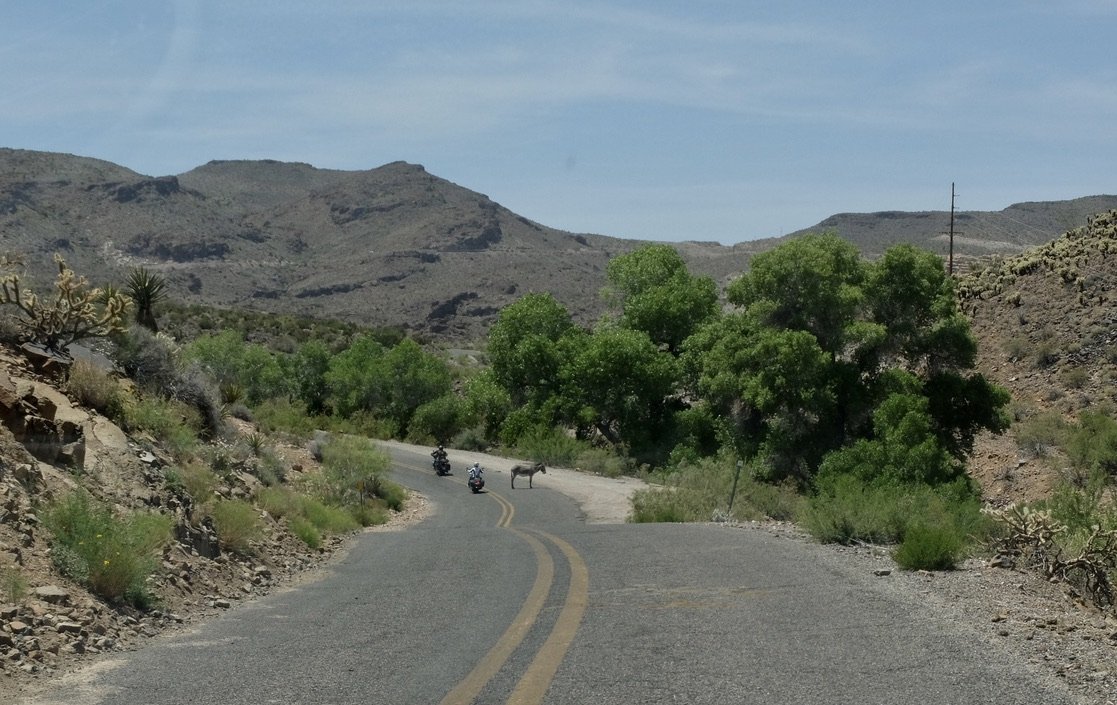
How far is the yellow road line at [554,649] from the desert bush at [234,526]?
541 cm

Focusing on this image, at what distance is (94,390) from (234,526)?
14.4ft

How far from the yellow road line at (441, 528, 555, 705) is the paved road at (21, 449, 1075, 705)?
0.02 meters

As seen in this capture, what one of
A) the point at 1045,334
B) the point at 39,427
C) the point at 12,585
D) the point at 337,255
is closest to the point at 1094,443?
the point at 1045,334

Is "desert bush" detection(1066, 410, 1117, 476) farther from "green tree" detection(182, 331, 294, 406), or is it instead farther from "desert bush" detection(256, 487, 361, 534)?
"green tree" detection(182, 331, 294, 406)

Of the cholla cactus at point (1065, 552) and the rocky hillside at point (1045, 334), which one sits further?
the rocky hillside at point (1045, 334)

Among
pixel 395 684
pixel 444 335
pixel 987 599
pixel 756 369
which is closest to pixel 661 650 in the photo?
pixel 395 684

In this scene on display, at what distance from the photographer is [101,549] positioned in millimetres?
11312

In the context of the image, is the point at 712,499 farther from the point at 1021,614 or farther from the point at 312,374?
the point at 312,374

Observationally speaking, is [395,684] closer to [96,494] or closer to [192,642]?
[192,642]

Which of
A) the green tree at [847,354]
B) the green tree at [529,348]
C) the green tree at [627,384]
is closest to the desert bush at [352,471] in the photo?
the green tree at [847,354]

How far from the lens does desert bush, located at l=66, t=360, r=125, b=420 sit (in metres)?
18.5

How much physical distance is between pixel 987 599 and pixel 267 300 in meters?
158

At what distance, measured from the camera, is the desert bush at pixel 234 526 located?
15.9 m

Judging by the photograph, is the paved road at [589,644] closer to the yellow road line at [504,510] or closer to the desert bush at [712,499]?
the desert bush at [712,499]
